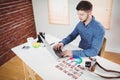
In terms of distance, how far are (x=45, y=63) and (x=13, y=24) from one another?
1870 millimetres

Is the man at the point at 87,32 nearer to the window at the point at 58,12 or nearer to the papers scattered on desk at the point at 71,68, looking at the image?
the papers scattered on desk at the point at 71,68

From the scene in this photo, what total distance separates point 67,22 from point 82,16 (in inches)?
64.7

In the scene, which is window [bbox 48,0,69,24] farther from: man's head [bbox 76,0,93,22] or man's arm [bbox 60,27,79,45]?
man's head [bbox 76,0,93,22]

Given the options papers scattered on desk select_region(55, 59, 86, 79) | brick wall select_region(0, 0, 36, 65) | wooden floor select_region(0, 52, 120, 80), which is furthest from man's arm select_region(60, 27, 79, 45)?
brick wall select_region(0, 0, 36, 65)

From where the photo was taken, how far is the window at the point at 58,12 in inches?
131

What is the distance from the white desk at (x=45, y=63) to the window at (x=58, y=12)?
1582 mm

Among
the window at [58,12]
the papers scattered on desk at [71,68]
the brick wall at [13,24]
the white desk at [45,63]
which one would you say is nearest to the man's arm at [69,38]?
the white desk at [45,63]

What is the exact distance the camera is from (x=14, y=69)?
2.90 metres

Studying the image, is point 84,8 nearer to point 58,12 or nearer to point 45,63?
point 45,63

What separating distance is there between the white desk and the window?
1582 mm

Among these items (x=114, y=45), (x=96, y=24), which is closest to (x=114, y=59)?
(x=114, y=45)

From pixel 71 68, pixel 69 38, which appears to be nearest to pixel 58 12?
pixel 69 38

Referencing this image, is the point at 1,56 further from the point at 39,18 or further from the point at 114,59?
the point at 114,59

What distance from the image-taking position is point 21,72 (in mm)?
2793
